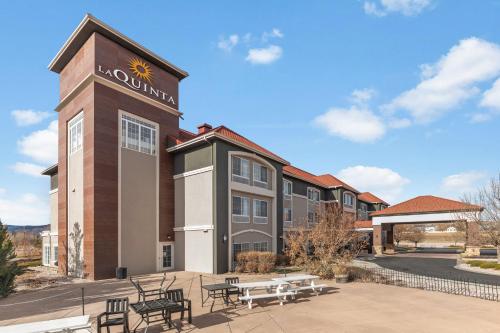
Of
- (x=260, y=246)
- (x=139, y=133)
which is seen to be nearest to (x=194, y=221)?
(x=260, y=246)

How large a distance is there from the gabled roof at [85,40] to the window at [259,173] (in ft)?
32.9

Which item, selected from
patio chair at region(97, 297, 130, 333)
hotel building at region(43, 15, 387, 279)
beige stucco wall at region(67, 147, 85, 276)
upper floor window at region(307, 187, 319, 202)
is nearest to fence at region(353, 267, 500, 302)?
hotel building at region(43, 15, 387, 279)

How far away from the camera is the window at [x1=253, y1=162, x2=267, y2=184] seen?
26.7 meters

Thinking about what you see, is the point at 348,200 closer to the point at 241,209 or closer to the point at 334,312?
the point at 241,209

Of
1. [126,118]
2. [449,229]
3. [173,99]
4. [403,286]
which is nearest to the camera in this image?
[403,286]

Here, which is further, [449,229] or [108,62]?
[449,229]

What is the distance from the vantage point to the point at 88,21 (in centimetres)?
2109

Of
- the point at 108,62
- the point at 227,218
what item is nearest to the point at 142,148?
the point at 108,62

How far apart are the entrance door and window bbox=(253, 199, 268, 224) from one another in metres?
6.93

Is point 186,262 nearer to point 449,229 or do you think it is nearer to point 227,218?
point 227,218

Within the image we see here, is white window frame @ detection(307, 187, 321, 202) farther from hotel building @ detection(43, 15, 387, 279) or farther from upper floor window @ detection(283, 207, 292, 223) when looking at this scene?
hotel building @ detection(43, 15, 387, 279)

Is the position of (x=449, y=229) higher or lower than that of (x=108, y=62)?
lower

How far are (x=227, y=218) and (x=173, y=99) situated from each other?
1116cm

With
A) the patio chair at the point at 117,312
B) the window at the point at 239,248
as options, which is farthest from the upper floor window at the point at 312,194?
the patio chair at the point at 117,312
